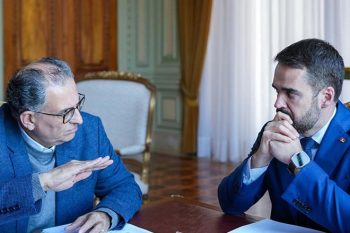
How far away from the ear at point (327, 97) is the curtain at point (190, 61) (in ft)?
15.8

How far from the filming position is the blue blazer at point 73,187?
148cm

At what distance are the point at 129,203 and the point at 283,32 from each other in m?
4.12

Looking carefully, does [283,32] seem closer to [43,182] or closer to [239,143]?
[239,143]

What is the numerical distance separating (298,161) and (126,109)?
208 cm

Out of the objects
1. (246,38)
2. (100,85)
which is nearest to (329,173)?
(100,85)

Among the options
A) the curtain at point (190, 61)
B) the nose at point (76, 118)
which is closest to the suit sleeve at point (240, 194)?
the nose at point (76, 118)

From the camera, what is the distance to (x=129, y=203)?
171cm

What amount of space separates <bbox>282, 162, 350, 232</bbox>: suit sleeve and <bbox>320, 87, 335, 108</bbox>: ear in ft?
0.81

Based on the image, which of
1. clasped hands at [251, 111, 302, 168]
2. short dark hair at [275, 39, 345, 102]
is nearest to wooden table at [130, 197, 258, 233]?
clasped hands at [251, 111, 302, 168]

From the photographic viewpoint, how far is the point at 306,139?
5.32 ft

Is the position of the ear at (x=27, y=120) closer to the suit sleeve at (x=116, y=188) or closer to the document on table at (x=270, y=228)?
the suit sleeve at (x=116, y=188)

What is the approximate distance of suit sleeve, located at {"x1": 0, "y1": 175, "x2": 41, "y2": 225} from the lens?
1.48 metres

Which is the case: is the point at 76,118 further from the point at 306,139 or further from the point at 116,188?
the point at 306,139

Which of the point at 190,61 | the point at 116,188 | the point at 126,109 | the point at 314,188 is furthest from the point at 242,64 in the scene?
the point at 314,188
